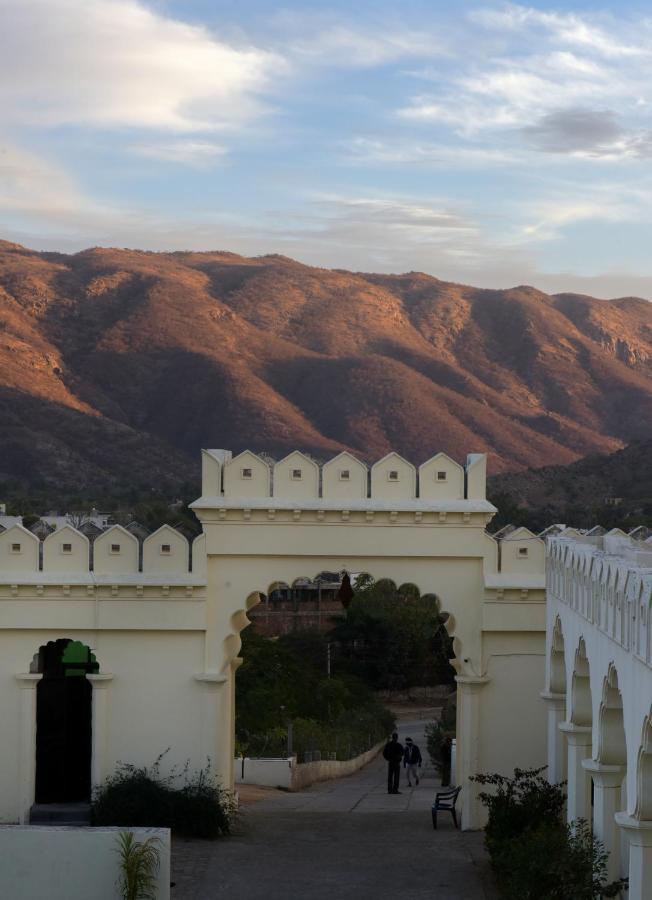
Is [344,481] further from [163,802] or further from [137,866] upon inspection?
[137,866]

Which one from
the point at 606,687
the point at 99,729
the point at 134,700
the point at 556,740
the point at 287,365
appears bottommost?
the point at 99,729

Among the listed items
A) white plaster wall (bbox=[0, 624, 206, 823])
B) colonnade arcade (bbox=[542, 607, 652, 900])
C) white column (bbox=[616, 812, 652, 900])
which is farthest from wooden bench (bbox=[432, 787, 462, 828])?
white column (bbox=[616, 812, 652, 900])

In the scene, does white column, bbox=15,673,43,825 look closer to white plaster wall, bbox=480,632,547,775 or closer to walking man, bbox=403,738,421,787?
white plaster wall, bbox=480,632,547,775

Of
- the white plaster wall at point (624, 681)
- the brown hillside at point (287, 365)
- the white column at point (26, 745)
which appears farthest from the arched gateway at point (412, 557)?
the brown hillside at point (287, 365)

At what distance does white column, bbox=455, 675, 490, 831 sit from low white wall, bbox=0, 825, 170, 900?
5149 mm

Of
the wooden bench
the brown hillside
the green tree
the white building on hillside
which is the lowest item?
the green tree

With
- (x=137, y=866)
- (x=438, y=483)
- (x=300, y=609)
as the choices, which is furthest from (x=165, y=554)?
(x=300, y=609)

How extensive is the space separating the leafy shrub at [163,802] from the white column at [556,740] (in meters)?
3.66

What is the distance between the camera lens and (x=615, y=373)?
133375 mm

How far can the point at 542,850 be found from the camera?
1084 cm

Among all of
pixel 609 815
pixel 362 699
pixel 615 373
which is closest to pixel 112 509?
pixel 362 699

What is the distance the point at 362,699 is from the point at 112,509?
95.1ft

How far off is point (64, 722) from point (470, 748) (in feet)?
15.5

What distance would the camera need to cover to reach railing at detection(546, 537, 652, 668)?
8.31m
